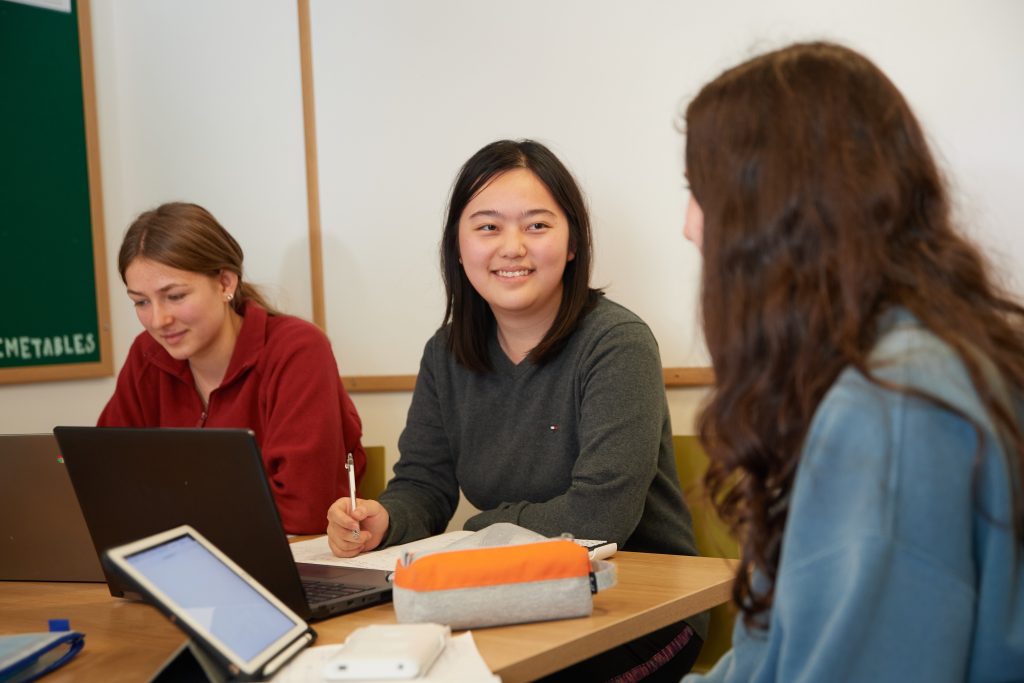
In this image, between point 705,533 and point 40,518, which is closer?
point 40,518

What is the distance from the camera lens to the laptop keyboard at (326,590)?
1.39 metres

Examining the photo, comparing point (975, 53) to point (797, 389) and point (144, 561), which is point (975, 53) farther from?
point (144, 561)

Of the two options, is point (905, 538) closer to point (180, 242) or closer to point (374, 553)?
point (374, 553)

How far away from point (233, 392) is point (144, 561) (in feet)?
4.18

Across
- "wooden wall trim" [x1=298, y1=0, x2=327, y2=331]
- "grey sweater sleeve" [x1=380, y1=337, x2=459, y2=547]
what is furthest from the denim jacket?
"wooden wall trim" [x1=298, y1=0, x2=327, y2=331]

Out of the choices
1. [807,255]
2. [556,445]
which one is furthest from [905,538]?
[556,445]

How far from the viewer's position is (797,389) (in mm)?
901

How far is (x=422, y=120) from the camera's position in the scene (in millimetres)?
2812

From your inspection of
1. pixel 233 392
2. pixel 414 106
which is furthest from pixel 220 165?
pixel 233 392

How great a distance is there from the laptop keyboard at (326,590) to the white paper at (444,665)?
16 cm

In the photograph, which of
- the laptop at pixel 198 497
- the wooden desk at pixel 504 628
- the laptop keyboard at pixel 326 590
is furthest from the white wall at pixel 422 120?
the laptop at pixel 198 497

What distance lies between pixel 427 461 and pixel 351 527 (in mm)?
444

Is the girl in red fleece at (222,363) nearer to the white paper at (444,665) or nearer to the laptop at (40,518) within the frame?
the laptop at (40,518)

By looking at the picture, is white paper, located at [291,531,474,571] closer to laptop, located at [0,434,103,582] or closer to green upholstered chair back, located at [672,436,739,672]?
laptop, located at [0,434,103,582]
